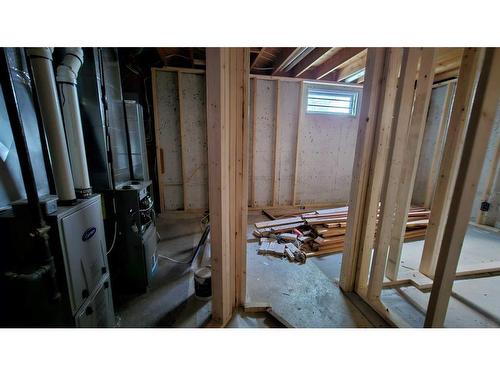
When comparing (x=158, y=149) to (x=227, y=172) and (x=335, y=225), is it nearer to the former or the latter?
(x=227, y=172)

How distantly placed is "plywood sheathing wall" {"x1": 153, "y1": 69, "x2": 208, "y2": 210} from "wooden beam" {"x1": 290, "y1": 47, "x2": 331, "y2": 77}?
1612 mm

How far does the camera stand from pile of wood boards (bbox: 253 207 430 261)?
7.93 feet

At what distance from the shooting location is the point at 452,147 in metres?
1.52

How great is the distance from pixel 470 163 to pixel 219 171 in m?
1.11

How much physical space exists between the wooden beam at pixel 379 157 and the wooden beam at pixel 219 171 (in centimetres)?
109

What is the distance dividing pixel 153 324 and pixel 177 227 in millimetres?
1827

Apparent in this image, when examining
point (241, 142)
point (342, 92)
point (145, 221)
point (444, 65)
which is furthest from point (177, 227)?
point (444, 65)

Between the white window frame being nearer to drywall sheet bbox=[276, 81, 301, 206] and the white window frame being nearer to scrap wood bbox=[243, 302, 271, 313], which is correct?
drywall sheet bbox=[276, 81, 301, 206]

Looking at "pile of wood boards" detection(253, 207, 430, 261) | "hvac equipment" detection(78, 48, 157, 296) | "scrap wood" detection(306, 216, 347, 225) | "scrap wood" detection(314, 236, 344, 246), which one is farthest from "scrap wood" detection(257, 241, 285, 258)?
"hvac equipment" detection(78, 48, 157, 296)

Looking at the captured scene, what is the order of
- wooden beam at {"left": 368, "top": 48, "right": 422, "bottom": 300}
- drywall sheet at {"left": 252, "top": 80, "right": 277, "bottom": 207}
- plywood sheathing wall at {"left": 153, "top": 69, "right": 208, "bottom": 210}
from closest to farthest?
wooden beam at {"left": 368, "top": 48, "right": 422, "bottom": 300}, plywood sheathing wall at {"left": 153, "top": 69, "right": 208, "bottom": 210}, drywall sheet at {"left": 252, "top": 80, "right": 277, "bottom": 207}

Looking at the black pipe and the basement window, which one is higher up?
the basement window

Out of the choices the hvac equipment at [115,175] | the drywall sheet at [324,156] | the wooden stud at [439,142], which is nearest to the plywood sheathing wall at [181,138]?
the hvac equipment at [115,175]
